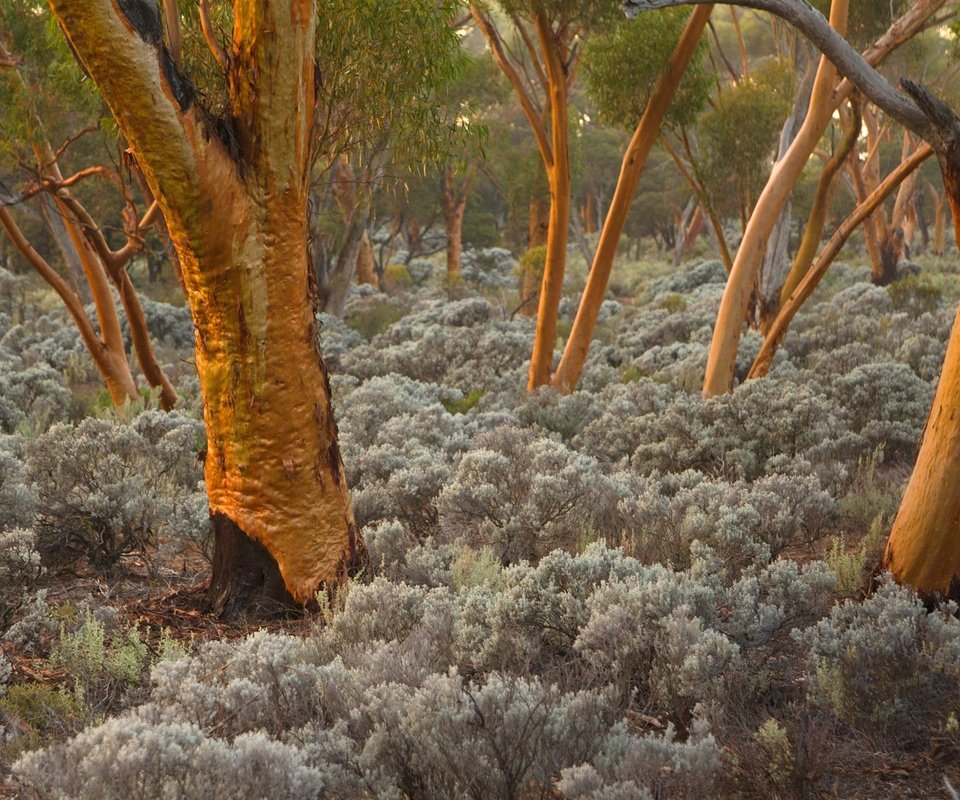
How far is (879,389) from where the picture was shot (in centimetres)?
1038

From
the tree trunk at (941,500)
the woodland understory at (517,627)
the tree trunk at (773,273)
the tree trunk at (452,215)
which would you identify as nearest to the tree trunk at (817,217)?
the woodland understory at (517,627)

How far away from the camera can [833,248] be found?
10.5 meters

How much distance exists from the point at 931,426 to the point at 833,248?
5.93 m

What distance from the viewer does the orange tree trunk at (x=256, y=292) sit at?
4.94m

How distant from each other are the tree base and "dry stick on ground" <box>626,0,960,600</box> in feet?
10.6

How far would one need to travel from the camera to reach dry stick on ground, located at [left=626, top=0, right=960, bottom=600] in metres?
4.77

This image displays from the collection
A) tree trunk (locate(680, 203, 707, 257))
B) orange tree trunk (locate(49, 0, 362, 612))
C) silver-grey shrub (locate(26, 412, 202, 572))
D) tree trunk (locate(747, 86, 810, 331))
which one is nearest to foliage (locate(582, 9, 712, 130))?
tree trunk (locate(747, 86, 810, 331))

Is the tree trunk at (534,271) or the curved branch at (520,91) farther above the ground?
the curved branch at (520,91)

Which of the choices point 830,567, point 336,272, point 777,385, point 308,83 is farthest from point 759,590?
point 336,272

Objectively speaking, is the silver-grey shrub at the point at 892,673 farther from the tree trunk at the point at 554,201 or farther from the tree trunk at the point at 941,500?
the tree trunk at the point at 554,201

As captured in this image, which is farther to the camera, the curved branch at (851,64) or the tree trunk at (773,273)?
the tree trunk at (773,273)

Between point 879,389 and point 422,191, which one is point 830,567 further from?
point 422,191

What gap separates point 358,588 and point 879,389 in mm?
7314

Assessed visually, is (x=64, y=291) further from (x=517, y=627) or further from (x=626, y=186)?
(x=517, y=627)
